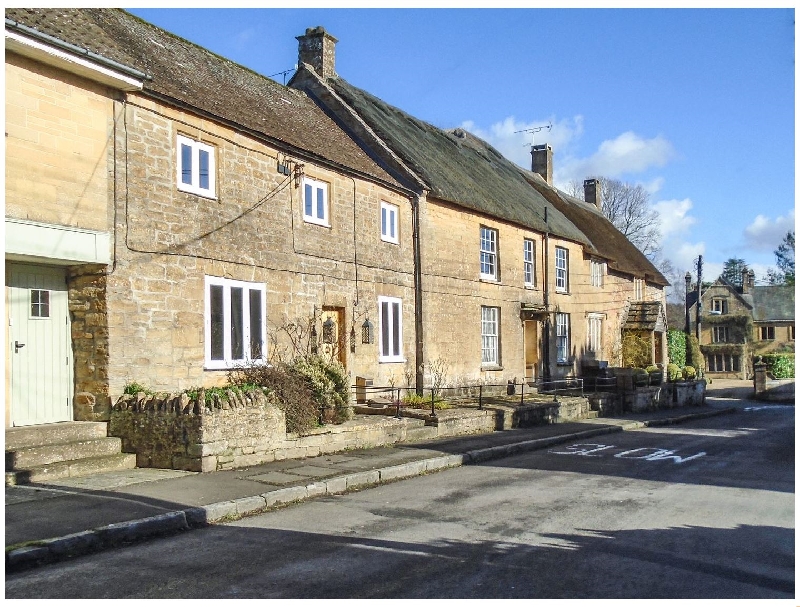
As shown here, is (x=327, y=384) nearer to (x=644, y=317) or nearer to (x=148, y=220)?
(x=148, y=220)

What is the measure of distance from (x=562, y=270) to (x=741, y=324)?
38224 mm

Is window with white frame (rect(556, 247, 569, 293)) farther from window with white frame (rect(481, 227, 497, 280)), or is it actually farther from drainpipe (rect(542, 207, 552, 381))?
window with white frame (rect(481, 227, 497, 280))

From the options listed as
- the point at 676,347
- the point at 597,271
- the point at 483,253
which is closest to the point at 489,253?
the point at 483,253

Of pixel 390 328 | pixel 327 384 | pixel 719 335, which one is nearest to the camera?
pixel 327 384

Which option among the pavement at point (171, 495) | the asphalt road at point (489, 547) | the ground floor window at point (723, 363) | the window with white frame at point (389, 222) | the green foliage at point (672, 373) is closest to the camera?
the asphalt road at point (489, 547)

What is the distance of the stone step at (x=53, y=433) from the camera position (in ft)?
33.9

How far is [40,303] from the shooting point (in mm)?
11375

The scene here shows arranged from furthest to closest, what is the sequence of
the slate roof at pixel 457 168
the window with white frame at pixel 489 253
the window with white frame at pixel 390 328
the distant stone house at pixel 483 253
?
the window with white frame at pixel 489 253 → the slate roof at pixel 457 168 → the distant stone house at pixel 483 253 → the window with white frame at pixel 390 328

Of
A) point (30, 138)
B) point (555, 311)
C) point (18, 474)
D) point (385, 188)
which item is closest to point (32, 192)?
point (30, 138)

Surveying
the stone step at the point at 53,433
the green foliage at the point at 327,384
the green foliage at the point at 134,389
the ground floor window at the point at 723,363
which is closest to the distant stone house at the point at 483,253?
the green foliage at the point at 327,384

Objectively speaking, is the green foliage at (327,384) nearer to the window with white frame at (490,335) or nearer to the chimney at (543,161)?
the window with white frame at (490,335)

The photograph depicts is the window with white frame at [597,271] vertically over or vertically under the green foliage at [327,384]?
over

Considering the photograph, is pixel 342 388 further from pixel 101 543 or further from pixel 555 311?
pixel 555 311

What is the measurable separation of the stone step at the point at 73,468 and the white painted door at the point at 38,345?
1062 mm
